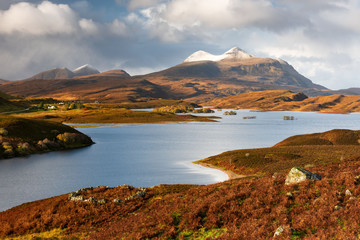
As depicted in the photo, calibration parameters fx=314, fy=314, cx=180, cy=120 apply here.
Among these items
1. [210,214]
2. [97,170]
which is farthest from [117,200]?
[97,170]

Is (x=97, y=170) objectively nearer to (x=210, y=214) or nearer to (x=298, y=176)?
(x=210, y=214)

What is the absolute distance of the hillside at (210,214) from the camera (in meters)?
20.6

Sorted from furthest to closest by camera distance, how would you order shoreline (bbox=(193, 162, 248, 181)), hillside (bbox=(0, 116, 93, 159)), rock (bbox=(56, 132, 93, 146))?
rock (bbox=(56, 132, 93, 146))
hillside (bbox=(0, 116, 93, 159))
shoreline (bbox=(193, 162, 248, 181))

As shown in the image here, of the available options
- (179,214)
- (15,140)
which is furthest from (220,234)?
(15,140)

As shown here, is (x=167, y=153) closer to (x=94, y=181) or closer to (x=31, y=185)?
(x=94, y=181)

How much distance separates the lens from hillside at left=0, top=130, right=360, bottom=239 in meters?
20.6

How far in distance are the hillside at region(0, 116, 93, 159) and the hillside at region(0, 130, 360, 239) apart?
5559 cm

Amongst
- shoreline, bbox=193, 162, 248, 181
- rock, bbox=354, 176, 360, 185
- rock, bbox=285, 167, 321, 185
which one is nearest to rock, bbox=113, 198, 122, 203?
rock, bbox=285, 167, 321, 185

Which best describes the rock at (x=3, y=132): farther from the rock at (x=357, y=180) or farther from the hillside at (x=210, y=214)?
the rock at (x=357, y=180)

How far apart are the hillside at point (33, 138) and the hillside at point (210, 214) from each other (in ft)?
182

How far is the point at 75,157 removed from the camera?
8650 cm

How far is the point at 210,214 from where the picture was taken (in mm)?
25500

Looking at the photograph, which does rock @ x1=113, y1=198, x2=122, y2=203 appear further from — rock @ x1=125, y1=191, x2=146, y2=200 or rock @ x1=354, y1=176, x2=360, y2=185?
rock @ x1=354, y1=176, x2=360, y2=185

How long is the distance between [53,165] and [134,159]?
2089cm
